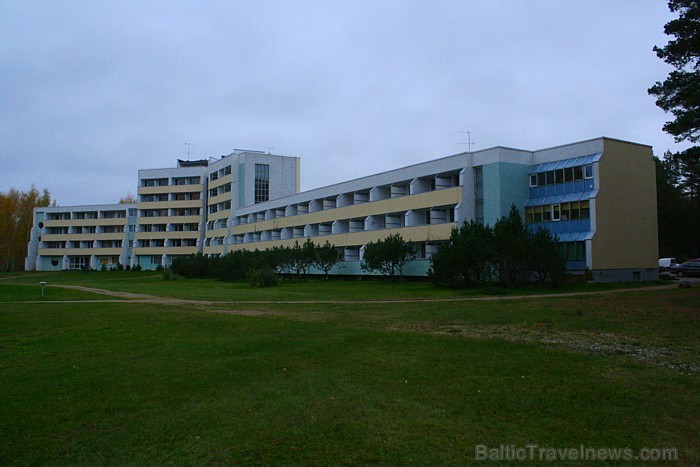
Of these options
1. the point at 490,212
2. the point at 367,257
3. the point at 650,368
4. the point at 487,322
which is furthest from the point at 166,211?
the point at 650,368

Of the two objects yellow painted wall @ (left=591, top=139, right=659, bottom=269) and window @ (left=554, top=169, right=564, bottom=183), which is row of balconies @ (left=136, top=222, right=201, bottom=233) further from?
yellow painted wall @ (left=591, top=139, right=659, bottom=269)

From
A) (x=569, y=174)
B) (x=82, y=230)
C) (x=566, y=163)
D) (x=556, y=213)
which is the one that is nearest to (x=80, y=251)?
(x=82, y=230)

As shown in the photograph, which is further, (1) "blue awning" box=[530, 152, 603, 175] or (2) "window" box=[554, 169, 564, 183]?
(2) "window" box=[554, 169, 564, 183]

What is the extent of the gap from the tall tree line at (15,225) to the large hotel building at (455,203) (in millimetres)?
43272

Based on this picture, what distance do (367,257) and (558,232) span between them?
52.4ft

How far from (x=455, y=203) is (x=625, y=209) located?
12.8 metres

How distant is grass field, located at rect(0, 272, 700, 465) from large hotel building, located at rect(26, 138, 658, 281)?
2533 cm

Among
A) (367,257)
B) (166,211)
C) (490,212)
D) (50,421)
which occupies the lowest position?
(50,421)

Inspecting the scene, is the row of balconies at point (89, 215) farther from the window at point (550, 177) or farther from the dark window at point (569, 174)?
the dark window at point (569, 174)

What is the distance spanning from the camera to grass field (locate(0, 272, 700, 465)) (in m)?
6.24

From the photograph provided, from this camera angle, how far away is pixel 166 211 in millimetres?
105688

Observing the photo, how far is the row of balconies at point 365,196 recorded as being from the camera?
48531 millimetres

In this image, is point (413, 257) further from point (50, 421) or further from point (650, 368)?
point (50, 421)

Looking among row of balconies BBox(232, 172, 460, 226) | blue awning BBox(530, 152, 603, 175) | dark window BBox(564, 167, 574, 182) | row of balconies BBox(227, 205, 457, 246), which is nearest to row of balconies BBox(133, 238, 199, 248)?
row of balconies BBox(227, 205, 457, 246)
